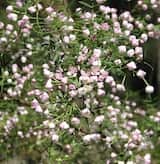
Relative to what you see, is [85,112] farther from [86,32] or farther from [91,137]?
[86,32]

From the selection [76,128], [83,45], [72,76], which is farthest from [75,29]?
[76,128]

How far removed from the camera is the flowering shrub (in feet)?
8.87

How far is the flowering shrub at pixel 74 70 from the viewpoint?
8.87 feet

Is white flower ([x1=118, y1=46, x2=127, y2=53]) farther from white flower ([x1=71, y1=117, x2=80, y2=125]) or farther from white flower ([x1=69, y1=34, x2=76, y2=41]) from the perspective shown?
white flower ([x1=71, y1=117, x2=80, y2=125])

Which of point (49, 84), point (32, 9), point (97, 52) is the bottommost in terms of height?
point (49, 84)

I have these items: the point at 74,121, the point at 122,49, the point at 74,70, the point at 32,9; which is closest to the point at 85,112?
the point at 74,121

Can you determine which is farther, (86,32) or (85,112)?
(86,32)

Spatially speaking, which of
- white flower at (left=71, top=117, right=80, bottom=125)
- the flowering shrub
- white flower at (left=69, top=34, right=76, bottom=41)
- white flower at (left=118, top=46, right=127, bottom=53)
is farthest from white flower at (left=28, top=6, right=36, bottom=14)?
white flower at (left=71, top=117, right=80, bottom=125)

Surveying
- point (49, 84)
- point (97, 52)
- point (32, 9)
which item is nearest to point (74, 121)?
point (49, 84)

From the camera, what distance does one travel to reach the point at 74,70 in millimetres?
2701


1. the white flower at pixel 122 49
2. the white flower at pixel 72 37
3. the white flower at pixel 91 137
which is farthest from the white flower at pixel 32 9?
the white flower at pixel 91 137

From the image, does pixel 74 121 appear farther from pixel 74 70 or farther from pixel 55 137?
pixel 74 70

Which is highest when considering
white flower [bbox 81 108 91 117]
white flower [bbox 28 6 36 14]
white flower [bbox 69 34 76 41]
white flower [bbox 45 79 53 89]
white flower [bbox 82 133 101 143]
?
white flower [bbox 28 6 36 14]

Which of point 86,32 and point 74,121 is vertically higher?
point 86,32
